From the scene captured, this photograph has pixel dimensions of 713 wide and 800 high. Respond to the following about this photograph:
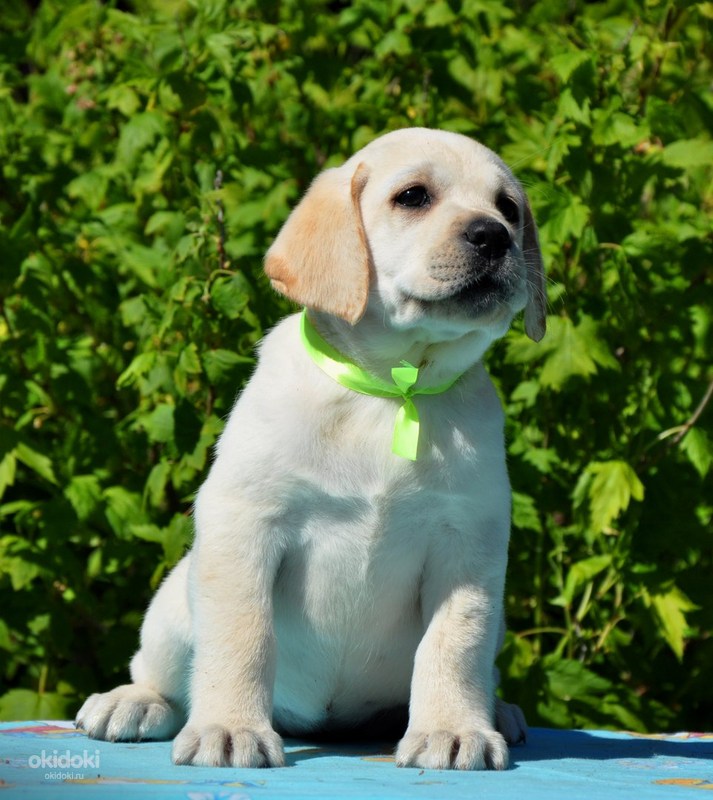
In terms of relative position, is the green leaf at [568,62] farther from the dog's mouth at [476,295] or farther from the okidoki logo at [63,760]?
the okidoki logo at [63,760]

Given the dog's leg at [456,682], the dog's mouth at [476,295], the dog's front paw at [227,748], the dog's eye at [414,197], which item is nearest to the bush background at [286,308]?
the dog's eye at [414,197]

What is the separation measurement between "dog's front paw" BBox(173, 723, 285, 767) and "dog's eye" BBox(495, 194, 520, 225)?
61.6 inches

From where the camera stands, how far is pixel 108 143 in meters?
5.82

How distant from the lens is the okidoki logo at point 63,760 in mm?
3129

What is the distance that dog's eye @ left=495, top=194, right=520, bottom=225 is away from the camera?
3701 millimetres

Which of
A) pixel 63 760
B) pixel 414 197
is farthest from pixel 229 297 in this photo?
pixel 63 760

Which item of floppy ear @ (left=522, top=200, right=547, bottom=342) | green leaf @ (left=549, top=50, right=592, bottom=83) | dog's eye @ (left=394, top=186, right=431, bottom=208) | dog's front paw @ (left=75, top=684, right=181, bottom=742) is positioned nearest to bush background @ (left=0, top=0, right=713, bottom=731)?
green leaf @ (left=549, top=50, right=592, bottom=83)

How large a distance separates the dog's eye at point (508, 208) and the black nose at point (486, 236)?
299 millimetres

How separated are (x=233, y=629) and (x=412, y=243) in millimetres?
1094

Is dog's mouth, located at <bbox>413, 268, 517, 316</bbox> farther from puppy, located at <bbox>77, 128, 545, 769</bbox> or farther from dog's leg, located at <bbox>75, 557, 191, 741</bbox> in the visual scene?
dog's leg, located at <bbox>75, 557, 191, 741</bbox>

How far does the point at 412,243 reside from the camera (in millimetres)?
3467

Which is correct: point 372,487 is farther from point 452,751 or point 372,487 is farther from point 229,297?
point 229,297

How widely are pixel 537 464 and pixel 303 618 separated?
5.58 ft

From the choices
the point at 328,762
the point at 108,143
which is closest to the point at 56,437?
the point at 108,143
